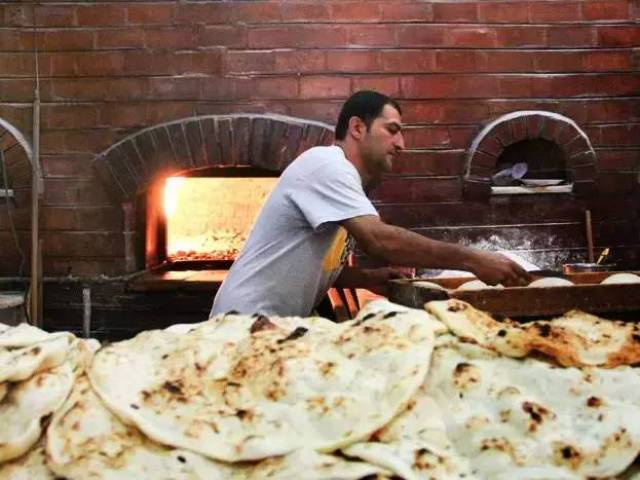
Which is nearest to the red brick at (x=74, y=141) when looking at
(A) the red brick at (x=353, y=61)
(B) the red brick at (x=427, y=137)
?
(A) the red brick at (x=353, y=61)

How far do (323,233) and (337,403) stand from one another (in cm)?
116

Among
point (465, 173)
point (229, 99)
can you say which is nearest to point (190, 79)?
point (229, 99)

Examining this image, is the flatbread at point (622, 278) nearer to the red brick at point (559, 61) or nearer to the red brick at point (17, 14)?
the red brick at point (559, 61)

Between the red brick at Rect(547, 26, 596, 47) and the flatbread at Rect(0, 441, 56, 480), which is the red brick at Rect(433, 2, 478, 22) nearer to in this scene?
the red brick at Rect(547, 26, 596, 47)

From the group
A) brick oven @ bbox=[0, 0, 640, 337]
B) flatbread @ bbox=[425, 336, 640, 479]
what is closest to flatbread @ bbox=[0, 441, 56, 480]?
flatbread @ bbox=[425, 336, 640, 479]

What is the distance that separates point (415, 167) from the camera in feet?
13.3

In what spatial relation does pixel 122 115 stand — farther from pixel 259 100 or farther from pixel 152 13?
pixel 259 100

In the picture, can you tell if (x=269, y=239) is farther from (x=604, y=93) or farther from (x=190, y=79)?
(x=604, y=93)

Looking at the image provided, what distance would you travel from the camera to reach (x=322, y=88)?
3.94 m

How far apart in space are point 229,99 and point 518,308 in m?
2.89

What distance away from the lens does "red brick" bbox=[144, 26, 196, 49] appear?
391 cm

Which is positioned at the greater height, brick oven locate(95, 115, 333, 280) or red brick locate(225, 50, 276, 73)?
red brick locate(225, 50, 276, 73)

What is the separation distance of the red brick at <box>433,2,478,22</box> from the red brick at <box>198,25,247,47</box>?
1254mm

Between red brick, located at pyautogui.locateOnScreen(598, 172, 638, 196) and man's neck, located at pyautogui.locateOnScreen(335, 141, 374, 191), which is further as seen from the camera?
red brick, located at pyautogui.locateOnScreen(598, 172, 638, 196)
